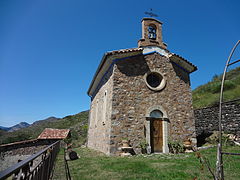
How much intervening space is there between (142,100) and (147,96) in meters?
0.42

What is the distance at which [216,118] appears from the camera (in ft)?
36.0

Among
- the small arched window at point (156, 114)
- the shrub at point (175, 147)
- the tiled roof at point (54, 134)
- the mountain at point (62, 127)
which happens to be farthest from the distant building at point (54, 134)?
the shrub at point (175, 147)

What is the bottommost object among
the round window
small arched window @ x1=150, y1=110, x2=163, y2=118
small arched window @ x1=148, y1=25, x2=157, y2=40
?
small arched window @ x1=150, y1=110, x2=163, y2=118

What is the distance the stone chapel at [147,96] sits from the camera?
8.32 meters

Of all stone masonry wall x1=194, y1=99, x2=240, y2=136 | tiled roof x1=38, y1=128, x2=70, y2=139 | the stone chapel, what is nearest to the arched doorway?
the stone chapel

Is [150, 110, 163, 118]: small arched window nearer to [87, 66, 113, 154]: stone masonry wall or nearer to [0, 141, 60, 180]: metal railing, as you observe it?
[87, 66, 113, 154]: stone masonry wall

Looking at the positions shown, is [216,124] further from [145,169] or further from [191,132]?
[145,169]

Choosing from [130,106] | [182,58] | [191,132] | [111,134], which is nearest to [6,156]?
[111,134]

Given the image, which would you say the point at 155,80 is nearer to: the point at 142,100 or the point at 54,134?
the point at 142,100

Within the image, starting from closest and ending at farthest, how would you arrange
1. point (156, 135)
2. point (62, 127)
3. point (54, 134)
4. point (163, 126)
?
point (156, 135), point (163, 126), point (54, 134), point (62, 127)

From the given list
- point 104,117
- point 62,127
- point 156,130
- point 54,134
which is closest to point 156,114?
point 156,130

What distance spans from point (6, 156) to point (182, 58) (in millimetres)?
14332

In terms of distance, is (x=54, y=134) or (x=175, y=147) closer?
(x=175, y=147)

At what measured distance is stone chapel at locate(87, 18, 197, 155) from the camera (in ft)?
27.3
